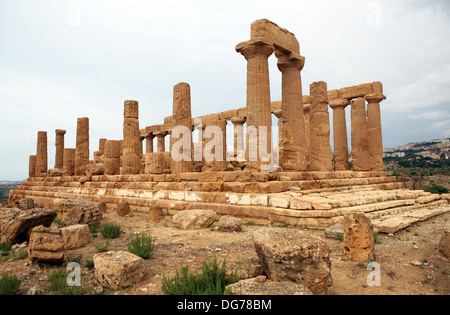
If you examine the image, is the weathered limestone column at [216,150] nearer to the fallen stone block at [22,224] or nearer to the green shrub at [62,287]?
the fallen stone block at [22,224]

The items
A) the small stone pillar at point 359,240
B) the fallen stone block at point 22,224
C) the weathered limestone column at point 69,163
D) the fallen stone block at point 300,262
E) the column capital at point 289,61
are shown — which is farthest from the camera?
the weathered limestone column at point 69,163

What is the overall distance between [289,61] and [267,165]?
4.57 meters

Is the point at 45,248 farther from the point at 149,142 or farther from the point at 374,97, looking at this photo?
the point at 149,142

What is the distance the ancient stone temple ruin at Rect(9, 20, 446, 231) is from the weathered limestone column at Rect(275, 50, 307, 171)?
1.6 inches

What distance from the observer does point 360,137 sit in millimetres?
15156

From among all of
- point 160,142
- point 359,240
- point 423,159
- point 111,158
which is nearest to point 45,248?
Answer: point 359,240

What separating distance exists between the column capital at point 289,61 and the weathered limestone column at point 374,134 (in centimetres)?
614

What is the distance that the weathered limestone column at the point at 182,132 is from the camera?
11883 mm

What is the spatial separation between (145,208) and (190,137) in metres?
3.49

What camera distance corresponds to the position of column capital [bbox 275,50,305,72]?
10.9 meters

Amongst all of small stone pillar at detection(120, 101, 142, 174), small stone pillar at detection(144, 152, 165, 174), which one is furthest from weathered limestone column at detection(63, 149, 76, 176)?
small stone pillar at detection(144, 152, 165, 174)

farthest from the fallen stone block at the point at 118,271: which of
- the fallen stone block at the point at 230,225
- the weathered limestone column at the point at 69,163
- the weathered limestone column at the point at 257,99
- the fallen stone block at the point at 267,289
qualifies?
the weathered limestone column at the point at 69,163

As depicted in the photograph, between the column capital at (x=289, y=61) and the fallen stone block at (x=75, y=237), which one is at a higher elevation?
the column capital at (x=289, y=61)

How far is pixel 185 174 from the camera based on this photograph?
10906 millimetres
